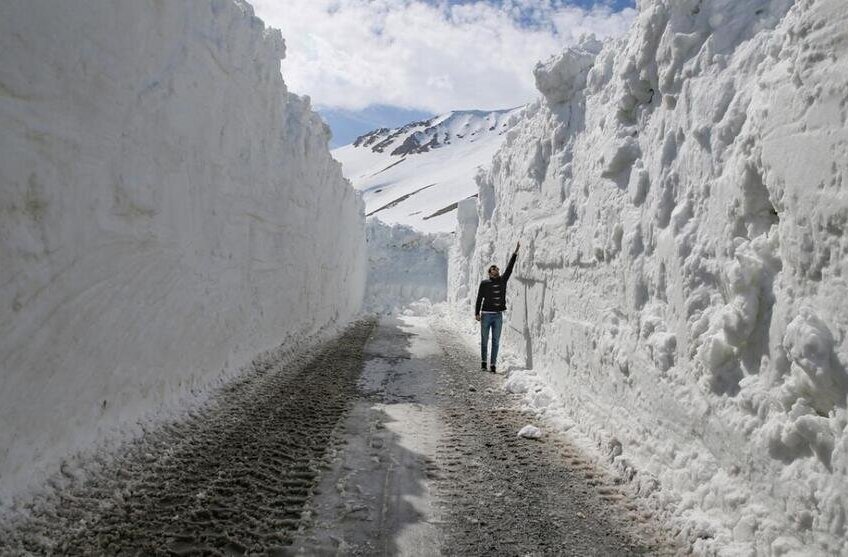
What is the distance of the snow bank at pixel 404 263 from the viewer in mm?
29734

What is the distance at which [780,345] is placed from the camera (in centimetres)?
253

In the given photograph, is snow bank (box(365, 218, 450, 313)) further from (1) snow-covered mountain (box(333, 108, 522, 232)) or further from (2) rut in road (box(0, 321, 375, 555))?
(2) rut in road (box(0, 321, 375, 555))

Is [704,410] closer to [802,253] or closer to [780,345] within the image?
[780,345]

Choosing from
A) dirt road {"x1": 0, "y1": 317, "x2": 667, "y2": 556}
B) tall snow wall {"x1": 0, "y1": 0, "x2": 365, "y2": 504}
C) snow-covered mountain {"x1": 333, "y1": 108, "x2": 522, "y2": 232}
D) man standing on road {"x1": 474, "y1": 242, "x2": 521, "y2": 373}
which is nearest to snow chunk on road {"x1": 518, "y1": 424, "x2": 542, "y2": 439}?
dirt road {"x1": 0, "y1": 317, "x2": 667, "y2": 556}

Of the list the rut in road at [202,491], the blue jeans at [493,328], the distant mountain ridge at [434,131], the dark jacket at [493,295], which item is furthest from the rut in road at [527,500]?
the distant mountain ridge at [434,131]

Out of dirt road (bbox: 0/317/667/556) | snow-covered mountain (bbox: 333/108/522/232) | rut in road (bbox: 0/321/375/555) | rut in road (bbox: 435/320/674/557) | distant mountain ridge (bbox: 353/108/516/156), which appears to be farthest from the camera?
distant mountain ridge (bbox: 353/108/516/156)

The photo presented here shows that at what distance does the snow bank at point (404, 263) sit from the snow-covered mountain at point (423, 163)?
11.3 meters

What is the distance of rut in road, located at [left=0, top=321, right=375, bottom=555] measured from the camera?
2656 millimetres

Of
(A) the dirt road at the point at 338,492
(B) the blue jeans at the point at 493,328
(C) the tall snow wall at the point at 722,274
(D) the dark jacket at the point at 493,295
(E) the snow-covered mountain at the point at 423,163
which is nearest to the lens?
(C) the tall snow wall at the point at 722,274

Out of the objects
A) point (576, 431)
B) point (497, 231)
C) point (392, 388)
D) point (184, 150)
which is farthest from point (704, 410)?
point (497, 231)

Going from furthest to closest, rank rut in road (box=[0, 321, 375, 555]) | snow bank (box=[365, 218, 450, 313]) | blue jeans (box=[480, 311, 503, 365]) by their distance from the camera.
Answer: snow bank (box=[365, 218, 450, 313]) → blue jeans (box=[480, 311, 503, 365]) → rut in road (box=[0, 321, 375, 555])

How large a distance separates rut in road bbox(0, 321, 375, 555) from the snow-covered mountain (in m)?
37.7

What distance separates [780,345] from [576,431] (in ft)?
8.36

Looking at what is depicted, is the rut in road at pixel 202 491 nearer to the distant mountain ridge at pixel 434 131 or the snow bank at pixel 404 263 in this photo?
the snow bank at pixel 404 263
